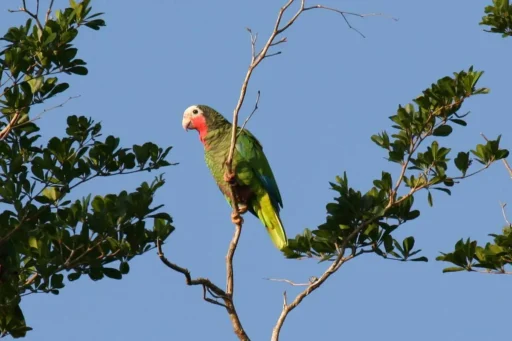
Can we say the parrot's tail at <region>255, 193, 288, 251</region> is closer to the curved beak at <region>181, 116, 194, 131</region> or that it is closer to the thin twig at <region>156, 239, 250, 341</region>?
the curved beak at <region>181, 116, 194, 131</region>

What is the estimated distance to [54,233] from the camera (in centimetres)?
576

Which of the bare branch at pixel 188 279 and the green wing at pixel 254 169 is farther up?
the green wing at pixel 254 169

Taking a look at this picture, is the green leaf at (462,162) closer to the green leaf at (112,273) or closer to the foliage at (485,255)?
the foliage at (485,255)

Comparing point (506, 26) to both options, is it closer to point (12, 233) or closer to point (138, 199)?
point (138, 199)

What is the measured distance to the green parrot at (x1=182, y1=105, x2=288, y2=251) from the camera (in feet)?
23.7

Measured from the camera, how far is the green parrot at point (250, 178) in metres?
7.21

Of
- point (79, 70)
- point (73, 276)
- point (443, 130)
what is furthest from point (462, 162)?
point (79, 70)

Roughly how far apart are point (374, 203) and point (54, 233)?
75.5 inches

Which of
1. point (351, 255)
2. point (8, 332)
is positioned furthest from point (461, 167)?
point (8, 332)

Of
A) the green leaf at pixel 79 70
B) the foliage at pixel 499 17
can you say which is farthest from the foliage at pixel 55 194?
the foliage at pixel 499 17

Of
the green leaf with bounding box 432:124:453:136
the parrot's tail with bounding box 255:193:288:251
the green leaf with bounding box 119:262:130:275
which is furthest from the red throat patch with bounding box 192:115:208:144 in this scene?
the green leaf with bounding box 432:124:453:136

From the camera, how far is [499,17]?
6305 millimetres

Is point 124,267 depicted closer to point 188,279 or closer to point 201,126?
point 188,279

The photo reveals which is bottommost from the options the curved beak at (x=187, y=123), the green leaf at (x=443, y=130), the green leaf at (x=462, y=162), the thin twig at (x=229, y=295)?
the thin twig at (x=229, y=295)
